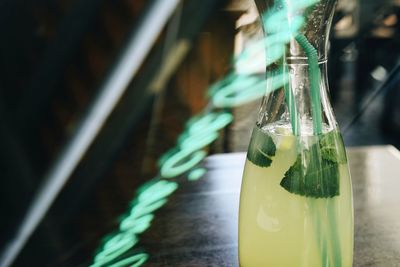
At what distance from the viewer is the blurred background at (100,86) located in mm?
2330

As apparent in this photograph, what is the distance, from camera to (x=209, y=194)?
924 mm

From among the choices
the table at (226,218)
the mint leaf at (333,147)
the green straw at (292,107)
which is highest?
the green straw at (292,107)

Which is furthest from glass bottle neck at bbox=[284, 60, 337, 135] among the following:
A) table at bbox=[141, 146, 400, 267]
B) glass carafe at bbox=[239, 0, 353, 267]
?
table at bbox=[141, 146, 400, 267]

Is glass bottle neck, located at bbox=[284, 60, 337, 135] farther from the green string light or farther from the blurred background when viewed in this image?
the blurred background

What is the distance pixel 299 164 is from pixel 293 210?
5cm

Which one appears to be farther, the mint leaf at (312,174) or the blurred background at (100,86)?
the blurred background at (100,86)

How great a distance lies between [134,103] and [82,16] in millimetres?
583

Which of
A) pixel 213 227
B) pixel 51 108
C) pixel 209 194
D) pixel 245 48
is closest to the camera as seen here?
pixel 213 227

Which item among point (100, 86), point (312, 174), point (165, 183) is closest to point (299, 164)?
point (312, 174)

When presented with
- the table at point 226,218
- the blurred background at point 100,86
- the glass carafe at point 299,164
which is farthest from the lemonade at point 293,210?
the blurred background at point 100,86

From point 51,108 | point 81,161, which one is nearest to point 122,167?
point 81,161

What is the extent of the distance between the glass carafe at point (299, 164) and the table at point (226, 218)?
0.49 feet

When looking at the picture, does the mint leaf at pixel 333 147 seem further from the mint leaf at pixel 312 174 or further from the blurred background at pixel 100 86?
the blurred background at pixel 100 86

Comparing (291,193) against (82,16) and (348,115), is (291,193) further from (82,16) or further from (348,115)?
(348,115)
